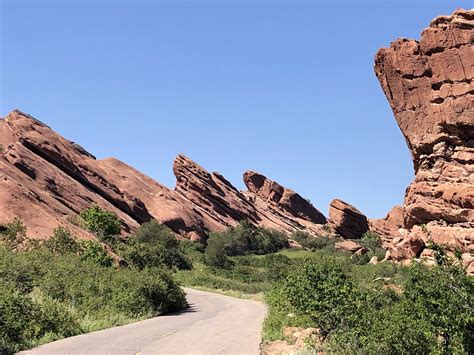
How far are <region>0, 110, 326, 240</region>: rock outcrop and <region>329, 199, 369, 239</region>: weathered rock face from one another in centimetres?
1578

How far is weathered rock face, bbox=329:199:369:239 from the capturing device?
344 feet

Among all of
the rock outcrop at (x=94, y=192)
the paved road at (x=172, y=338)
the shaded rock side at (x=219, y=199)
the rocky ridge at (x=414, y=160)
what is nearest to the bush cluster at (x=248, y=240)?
the rock outcrop at (x=94, y=192)

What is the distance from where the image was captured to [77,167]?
69.4m

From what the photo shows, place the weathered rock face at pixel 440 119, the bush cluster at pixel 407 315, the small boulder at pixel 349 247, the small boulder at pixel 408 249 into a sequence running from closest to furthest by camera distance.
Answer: the bush cluster at pixel 407 315, the weathered rock face at pixel 440 119, the small boulder at pixel 408 249, the small boulder at pixel 349 247

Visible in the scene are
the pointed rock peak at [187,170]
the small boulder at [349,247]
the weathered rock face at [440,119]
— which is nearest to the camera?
the weathered rock face at [440,119]

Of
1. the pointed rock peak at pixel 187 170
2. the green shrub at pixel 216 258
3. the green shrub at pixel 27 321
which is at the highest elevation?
the pointed rock peak at pixel 187 170

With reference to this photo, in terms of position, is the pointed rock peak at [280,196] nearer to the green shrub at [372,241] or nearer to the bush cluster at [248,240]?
the bush cluster at [248,240]

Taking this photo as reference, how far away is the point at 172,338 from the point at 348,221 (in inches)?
3712

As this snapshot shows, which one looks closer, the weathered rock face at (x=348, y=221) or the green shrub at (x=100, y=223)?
the green shrub at (x=100, y=223)

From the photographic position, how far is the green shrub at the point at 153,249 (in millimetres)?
37594

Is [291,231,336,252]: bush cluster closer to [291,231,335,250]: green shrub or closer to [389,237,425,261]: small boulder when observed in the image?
[291,231,335,250]: green shrub

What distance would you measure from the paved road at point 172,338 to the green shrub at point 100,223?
27031 mm

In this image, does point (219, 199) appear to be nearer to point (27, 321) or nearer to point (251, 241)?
point (251, 241)

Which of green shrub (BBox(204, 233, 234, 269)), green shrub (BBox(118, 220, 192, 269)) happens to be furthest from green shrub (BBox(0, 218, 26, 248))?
green shrub (BBox(204, 233, 234, 269))
